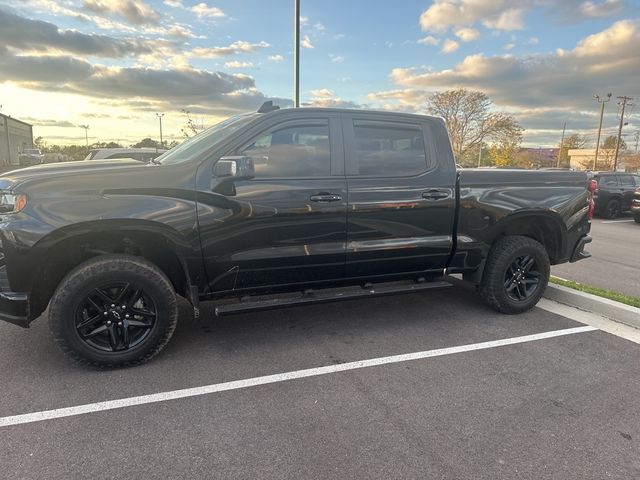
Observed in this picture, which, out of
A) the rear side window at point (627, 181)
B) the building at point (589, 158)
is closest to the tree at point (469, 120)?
the building at point (589, 158)

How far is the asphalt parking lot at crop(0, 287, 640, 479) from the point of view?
2453mm

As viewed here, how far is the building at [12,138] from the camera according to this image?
67.8 metres

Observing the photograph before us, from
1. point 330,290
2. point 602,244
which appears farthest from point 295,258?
point 602,244

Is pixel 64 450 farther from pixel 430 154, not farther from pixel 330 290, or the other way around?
pixel 430 154

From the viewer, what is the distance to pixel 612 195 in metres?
15.5

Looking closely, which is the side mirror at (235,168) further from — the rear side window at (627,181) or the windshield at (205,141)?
the rear side window at (627,181)

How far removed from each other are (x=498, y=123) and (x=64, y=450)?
60715mm

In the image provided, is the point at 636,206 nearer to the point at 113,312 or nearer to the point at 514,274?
the point at 514,274

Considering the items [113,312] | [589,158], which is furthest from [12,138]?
[589,158]

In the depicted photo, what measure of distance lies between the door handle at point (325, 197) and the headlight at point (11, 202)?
6.81 feet

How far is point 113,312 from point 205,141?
1.61 m

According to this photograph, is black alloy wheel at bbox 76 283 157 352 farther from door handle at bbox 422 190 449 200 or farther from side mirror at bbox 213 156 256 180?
door handle at bbox 422 190 449 200

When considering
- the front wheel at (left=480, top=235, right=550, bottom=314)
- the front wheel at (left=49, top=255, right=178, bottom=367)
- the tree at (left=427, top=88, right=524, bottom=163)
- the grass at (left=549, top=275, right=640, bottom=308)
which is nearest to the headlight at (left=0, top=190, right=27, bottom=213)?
the front wheel at (left=49, top=255, right=178, bottom=367)

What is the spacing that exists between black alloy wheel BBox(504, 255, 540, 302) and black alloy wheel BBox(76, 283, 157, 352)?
3500mm
